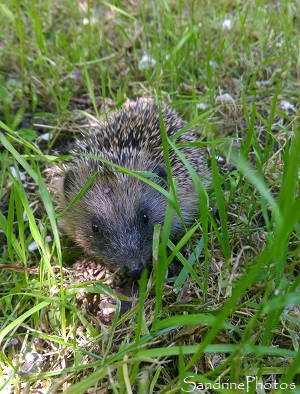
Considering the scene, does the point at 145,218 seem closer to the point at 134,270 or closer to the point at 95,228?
the point at 95,228

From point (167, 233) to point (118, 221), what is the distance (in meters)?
0.80

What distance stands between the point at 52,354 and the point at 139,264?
2.39 feet

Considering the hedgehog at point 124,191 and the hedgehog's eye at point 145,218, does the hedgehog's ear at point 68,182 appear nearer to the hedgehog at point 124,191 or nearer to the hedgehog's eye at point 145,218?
the hedgehog at point 124,191

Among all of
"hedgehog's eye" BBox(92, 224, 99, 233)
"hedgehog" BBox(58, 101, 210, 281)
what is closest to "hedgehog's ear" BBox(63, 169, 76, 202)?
"hedgehog" BBox(58, 101, 210, 281)

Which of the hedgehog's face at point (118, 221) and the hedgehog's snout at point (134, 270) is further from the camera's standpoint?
the hedgehog's face at point (118, 221)

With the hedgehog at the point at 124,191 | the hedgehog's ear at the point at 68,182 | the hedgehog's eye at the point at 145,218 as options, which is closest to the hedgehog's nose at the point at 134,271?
the hedgehog at the point at 124,191

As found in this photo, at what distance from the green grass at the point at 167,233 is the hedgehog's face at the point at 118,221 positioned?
0.57 feet

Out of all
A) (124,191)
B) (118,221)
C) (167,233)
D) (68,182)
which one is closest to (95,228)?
(118,221)

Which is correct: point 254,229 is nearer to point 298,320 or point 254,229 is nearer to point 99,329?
point 298,320

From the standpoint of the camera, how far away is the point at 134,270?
2660 mm

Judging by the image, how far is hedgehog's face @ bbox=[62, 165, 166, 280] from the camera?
9.20 feet

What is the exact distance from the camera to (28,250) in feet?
9.89

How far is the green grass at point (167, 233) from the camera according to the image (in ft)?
6.47

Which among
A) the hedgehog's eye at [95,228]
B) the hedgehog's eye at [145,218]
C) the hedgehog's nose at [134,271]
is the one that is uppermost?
the hedgehog's eye at [145,218]
